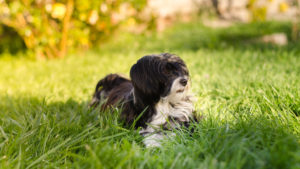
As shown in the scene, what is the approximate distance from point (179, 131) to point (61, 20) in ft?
16.8

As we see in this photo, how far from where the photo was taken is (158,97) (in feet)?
7.98

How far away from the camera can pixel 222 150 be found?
1.80 metres

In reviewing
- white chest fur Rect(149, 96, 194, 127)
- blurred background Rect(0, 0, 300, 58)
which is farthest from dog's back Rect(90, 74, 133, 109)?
blurred background Rect(0, 0, 300, 58)

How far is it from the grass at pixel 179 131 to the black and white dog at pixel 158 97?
14 cm

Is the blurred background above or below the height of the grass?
Result: above

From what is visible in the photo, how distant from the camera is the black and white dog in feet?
7.75

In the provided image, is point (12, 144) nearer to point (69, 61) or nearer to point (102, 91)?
point (102, 91)

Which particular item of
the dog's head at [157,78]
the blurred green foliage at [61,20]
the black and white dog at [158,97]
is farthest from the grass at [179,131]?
the blurred green foliage at [61,20]

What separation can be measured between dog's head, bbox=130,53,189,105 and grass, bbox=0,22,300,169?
1.13 feet

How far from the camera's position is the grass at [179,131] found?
5.82ft

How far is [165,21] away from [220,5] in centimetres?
216

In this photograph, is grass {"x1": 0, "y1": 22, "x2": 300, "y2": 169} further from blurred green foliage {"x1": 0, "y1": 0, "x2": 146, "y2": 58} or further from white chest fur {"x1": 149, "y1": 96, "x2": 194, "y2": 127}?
blurred green foliage {"x1": 0, "y1": 0, "x2": 146, "y2": 58}

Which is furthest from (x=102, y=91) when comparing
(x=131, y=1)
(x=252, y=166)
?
(x=131, y=1)

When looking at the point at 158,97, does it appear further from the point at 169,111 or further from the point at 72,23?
the point at 72,23
